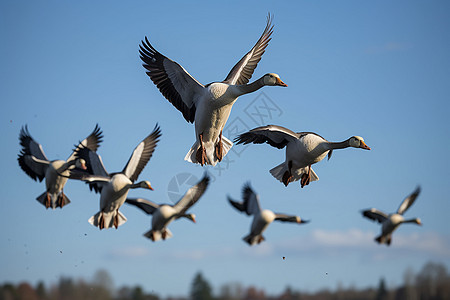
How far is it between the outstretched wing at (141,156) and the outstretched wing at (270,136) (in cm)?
277

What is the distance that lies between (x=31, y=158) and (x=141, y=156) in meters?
4.41

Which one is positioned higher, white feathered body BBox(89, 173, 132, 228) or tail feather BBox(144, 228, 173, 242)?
white feathered body BBox(89, 173, 132, 228)

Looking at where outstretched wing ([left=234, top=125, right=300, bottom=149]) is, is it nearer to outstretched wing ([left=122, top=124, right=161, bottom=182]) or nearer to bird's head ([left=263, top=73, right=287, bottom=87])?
bird's head ([left=263, top=73, right=287, bottom=87])

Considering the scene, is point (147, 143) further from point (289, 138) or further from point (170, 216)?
point (289, 138)

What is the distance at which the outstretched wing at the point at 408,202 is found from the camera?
691 inches

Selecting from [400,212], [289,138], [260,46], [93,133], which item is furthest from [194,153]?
[400,212]

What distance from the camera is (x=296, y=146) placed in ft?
44.7

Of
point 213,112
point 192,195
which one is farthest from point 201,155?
point 192,195

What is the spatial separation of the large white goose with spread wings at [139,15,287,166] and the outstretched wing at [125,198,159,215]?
1.82 metres

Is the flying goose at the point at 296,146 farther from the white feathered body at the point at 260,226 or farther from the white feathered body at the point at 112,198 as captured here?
the white feathered body at the point at 112,198

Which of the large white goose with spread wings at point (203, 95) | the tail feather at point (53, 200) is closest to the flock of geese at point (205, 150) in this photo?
the large white goose with spread wings at point (203, 95)

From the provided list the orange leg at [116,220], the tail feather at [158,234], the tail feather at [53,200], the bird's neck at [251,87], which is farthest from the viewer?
the tail feather at [53,200]

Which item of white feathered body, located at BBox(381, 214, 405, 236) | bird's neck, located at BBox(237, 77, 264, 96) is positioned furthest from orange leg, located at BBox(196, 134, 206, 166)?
white feathered body, located at BBox(381, 214, 405, 236)

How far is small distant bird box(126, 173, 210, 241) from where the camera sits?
580 inches
